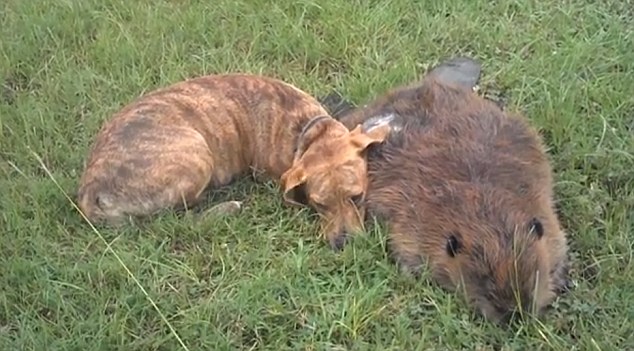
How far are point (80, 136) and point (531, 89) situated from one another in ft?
7.86

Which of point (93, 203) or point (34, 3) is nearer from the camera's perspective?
point (93, 203)

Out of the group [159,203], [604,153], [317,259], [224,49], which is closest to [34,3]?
[224,49]

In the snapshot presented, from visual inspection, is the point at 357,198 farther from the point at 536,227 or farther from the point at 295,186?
the point at 536,227

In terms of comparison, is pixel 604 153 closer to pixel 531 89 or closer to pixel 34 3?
pixel 531 89

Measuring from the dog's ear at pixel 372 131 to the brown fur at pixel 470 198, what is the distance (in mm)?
38

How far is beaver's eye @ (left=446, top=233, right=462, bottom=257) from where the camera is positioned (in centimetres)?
471

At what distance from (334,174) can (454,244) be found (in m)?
0.76

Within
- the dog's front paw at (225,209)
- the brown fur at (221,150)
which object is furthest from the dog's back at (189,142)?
the dog's front paw at (225,209)

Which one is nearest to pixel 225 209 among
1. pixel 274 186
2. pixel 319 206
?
pixel 274 186

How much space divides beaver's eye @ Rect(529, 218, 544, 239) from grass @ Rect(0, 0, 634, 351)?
30 cm

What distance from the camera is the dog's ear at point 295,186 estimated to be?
17.4 ft

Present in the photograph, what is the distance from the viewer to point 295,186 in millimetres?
5324

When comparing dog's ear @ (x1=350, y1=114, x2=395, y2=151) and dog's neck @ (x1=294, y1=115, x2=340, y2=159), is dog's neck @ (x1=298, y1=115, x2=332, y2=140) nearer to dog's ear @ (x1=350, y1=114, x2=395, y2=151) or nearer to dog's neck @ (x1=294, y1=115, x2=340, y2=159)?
dog's neck @ (x1=294, y1=115, x2=340, y2=159)

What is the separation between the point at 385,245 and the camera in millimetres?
5004
